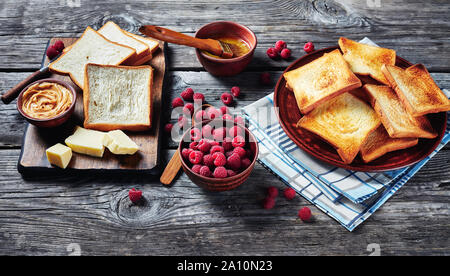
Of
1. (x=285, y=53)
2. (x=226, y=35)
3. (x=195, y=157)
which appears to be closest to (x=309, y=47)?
(x=285, y=53)

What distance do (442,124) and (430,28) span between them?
35.4 inches

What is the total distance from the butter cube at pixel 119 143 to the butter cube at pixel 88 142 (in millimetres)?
28

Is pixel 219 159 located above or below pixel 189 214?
above

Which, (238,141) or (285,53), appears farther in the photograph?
(285,53)

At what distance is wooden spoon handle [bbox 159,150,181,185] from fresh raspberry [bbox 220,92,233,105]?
38cm

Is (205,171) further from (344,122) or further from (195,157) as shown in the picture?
(344,122)

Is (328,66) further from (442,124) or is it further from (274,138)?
(442,124)

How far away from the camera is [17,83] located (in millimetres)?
2012

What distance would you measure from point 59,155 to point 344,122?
1.20 metres

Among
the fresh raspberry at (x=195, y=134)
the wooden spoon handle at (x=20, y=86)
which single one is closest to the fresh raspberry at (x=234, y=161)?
the fresh raspberry at (x=195, y=134)

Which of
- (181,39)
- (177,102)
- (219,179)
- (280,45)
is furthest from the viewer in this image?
(280,45)

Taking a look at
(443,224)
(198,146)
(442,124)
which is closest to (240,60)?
(198,146)

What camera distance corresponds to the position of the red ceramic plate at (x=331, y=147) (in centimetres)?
157

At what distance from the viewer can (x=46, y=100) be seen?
1.77 m
